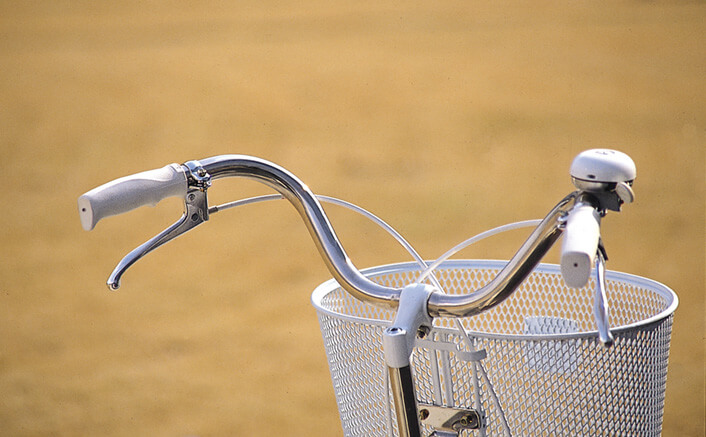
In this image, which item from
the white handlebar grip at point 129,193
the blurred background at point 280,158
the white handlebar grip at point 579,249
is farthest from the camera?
the blurred background at point 280,158

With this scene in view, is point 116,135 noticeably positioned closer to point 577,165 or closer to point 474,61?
point 474,61

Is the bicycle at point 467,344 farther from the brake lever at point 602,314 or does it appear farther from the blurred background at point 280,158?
the blurred background at point 280,158

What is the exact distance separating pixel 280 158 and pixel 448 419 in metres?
2.46

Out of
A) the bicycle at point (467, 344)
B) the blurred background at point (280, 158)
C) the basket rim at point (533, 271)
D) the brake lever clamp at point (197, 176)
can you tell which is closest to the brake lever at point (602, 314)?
the bicycle at point (467, 344)

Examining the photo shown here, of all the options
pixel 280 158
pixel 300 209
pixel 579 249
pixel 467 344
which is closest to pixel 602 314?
pixel 579 249

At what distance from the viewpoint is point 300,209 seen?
2.41 feet

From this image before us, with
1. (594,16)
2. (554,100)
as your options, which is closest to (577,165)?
(554,100)

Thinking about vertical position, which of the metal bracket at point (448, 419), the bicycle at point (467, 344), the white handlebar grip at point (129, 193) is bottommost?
the metal bracket at point (448, 419)

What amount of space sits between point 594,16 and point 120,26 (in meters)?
2.11

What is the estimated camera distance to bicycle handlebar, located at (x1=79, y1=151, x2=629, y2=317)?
61 centimetres

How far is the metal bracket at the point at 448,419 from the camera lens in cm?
70

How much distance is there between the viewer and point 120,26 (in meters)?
3.63

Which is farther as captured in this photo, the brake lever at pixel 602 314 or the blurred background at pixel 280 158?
the blurred background at pixel 280 158

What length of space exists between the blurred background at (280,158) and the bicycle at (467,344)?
1.44m
